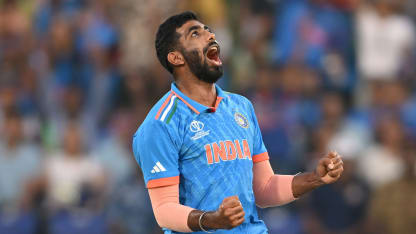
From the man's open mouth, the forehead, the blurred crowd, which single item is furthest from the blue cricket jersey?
the blurred crowd

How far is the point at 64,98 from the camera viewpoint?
385 inches

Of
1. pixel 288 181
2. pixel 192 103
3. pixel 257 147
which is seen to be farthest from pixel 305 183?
pixel 192 103

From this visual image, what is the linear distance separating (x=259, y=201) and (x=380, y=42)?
20.7 feet

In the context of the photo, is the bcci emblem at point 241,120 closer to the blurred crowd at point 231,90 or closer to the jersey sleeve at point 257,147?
the jersey sleeve at point 257,147

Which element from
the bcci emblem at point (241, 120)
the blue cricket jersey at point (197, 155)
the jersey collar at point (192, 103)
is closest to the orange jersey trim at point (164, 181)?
the blue cricket jersey at point (197, 155)

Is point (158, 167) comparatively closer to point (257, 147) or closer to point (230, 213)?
point (230, 213)

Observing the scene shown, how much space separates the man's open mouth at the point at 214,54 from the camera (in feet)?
14.4

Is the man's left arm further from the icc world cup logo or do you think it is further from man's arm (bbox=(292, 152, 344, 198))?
the icc world cup logo

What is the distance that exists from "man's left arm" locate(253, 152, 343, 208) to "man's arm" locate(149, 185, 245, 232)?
0.70 m

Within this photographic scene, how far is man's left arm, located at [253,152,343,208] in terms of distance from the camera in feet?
13.8

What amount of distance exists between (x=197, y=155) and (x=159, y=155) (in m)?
0.21

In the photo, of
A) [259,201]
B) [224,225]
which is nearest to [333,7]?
[259,201]

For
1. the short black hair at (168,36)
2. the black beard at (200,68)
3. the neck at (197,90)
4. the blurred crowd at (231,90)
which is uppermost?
the short black hair at (168,36)

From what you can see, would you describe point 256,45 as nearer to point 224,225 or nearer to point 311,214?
point 311,214
